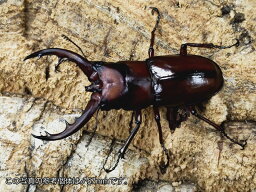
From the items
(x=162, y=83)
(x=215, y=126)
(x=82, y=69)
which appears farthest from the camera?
(x=162, y=83)

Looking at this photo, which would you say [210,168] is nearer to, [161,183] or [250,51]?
[161,183]

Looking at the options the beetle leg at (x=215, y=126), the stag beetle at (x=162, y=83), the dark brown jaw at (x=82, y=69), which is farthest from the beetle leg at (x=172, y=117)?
the dark brown jaw at (x=82, y=69)

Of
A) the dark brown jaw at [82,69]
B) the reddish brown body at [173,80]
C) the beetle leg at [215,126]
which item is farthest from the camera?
the reddish brown body at [173,80]

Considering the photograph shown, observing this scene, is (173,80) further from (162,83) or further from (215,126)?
(215,126)

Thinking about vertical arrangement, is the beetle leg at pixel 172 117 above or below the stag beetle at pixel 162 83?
below

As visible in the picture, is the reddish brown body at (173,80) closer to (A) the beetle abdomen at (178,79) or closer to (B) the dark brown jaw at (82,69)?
(A) the beetle abdomen at (178,79)

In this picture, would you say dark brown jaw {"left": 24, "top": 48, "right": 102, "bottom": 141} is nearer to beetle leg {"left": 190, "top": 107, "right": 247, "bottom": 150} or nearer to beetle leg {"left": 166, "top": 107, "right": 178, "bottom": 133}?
beetle leg {"left": 166, "top": 107, "right": 178, "bottom": 133}

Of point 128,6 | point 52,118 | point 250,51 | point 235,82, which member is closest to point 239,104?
point 235,82

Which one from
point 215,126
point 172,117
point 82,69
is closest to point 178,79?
point 172,117
